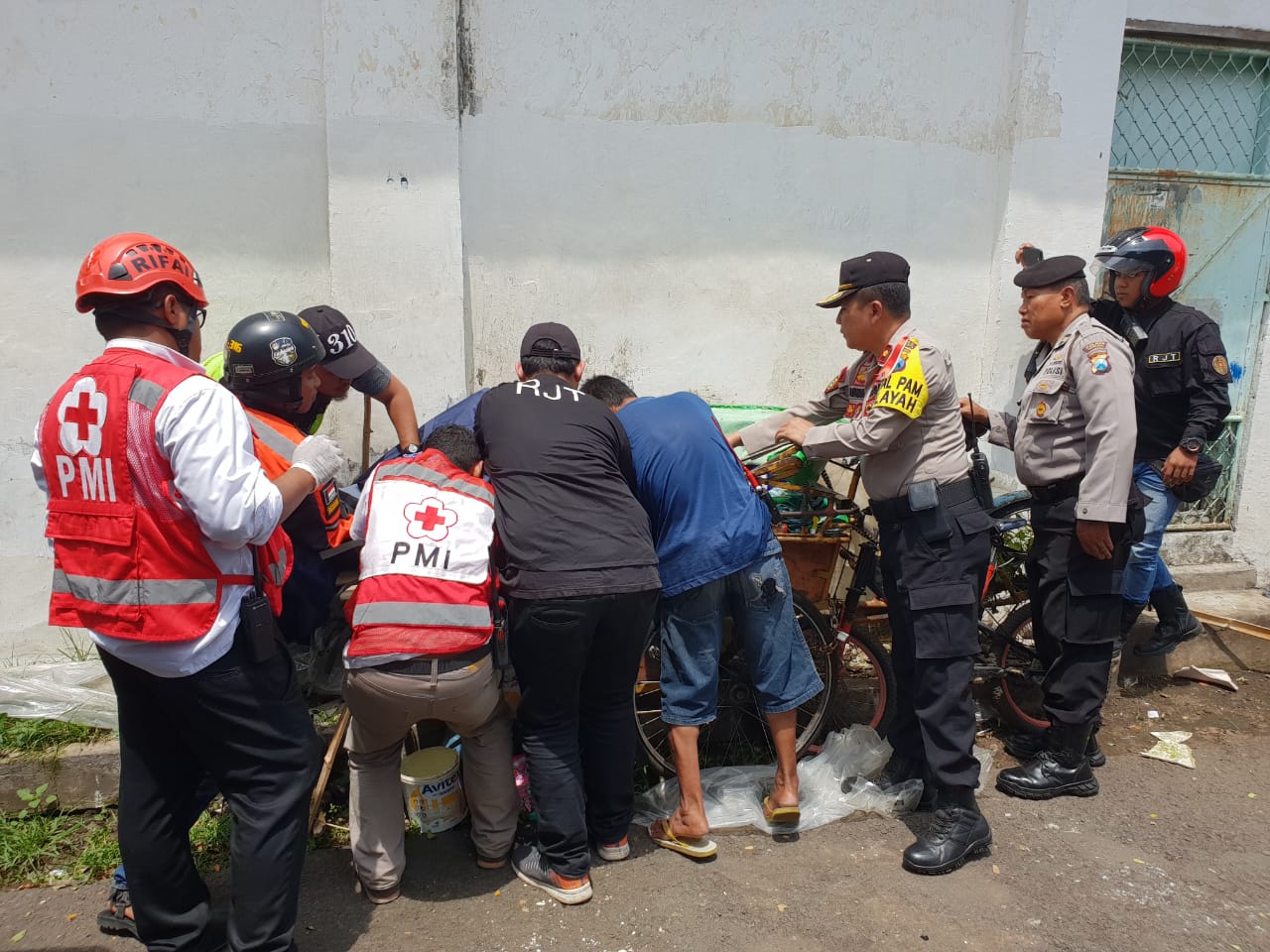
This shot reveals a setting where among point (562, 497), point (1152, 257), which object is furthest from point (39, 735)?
point (1152, 257)

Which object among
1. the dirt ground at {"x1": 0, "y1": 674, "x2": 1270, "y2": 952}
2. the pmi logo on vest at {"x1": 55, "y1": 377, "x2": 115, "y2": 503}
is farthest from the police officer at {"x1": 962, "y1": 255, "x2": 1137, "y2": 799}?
the pmi logo on vest at {"x1": 55, "y1": 377, "x2": 115, "y2": 503}

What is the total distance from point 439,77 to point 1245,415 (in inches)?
211

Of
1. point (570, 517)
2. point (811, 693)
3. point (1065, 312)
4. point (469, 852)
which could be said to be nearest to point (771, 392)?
point (1065, 312)

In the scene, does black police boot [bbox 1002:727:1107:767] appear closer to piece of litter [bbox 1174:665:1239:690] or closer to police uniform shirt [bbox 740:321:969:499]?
piece of litter [bbox 1174:665:1239:690]

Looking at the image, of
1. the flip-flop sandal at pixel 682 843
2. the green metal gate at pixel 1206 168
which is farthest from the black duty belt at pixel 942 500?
the green metal gate at pixel 1206 168

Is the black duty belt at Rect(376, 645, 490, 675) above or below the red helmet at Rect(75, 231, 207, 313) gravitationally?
below

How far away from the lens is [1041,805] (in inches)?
146

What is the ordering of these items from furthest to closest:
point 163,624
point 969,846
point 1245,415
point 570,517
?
1. point 1245,415
2. point 969,846
3. point 570,517
4. point 163,624

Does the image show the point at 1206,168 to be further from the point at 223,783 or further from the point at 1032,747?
the point at 223,783

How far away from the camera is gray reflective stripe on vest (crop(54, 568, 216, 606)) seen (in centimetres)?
228

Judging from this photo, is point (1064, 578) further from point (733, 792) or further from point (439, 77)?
point (439, 77)

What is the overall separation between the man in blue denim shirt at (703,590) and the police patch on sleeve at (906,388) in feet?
2.00

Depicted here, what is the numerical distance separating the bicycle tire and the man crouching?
5.57 ft

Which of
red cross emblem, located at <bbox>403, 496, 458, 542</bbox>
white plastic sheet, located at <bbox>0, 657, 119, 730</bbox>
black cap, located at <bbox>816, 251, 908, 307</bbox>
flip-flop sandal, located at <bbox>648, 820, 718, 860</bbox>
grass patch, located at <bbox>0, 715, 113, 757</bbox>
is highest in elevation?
black cap, located at <bbox>816, 251, 908, 307</bbox>
